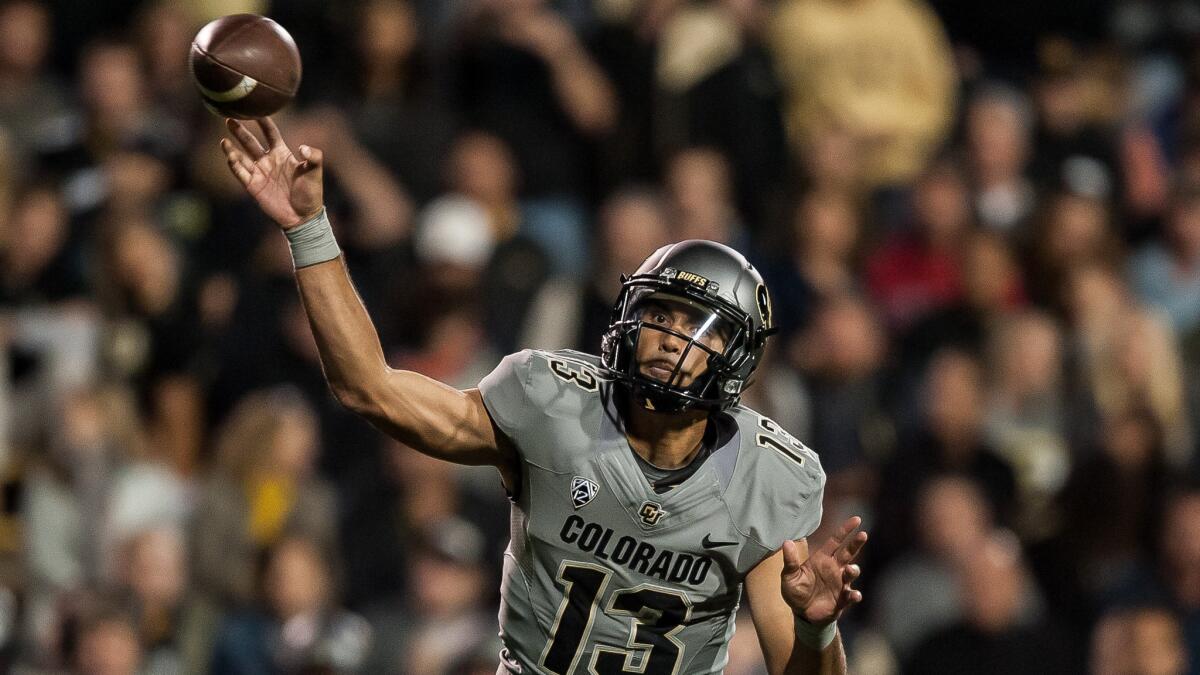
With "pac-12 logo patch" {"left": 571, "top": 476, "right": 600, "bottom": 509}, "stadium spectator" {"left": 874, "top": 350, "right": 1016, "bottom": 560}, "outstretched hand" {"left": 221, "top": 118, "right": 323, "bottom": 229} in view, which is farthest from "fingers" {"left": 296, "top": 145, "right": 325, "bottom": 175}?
"stadium spectator" {"left": 874, "top": 350, "right": 1016, "bottom": 560}

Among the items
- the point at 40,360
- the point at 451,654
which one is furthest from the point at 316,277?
the point at 40,360

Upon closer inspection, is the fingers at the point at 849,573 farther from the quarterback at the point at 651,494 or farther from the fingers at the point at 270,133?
the fingers at the point at 270,133

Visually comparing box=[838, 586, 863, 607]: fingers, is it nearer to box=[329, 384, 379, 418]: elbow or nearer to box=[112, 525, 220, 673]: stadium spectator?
box=[329, 384, 379, 418]: elbow

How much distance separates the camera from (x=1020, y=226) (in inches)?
371

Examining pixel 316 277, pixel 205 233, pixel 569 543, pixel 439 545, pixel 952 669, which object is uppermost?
pixel 316 277

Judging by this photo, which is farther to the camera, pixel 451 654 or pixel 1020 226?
pixel 1020 226

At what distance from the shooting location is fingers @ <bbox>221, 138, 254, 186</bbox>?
414 cm

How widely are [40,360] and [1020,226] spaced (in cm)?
464

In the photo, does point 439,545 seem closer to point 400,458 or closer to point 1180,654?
point 400,458

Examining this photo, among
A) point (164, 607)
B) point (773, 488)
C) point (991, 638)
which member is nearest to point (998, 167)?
point (991, 638)

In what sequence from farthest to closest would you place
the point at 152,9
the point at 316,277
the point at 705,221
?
the point at 152,9, the point at 705,221, the point at 316,277

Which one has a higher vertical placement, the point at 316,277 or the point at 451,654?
the point at 316,277

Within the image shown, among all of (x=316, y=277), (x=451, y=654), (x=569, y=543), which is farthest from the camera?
(x=451, y=654)

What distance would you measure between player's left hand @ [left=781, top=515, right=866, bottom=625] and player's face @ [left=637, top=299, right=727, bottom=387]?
471 millimetres
